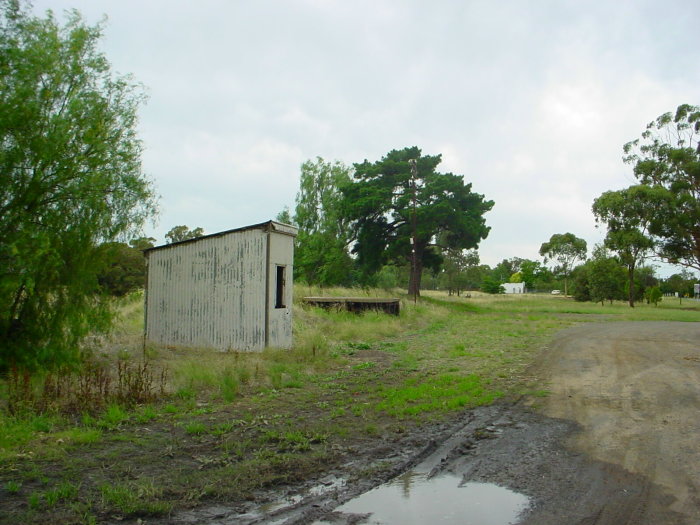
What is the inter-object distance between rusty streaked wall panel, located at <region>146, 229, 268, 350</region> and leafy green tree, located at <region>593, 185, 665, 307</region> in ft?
139

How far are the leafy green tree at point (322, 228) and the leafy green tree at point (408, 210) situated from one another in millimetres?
1890

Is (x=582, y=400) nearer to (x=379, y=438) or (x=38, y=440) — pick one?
(x=379, y=438)

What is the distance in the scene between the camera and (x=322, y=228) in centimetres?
4991

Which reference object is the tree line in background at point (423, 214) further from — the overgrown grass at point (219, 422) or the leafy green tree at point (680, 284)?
the leafy green tree at point (680, 284)

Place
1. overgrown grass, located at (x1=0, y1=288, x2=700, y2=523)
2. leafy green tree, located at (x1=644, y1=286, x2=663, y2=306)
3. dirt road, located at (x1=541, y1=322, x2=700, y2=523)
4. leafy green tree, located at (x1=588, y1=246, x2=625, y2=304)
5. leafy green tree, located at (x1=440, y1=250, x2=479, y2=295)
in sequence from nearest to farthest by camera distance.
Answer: overgrown grass, located at (x1=0, y1=288, x2=700, y2=523), dirt road, located at (x1=541, y1=322, x2=700, y2=523), leafy green tree, located at (x1=644, y1=286, x2=663, y2=306), leafy green tree, located at (x1=588, y1=246, x2=625, y2=304), leafy green tree, located at (x1=440, y1=250, x2=479, y2=295)

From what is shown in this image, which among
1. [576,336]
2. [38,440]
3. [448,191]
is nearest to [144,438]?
[38,440]

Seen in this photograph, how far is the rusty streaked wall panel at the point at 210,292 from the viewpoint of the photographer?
14.5 m

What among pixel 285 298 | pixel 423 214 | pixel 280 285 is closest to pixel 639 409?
pixel 285 298

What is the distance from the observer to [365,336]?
1961 centimetres

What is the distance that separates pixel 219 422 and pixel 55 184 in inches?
201

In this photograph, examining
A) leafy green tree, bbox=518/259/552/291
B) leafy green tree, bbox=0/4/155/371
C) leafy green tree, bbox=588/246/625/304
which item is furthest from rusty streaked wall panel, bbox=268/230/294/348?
leafy green tree, bbox=518/259/552/291

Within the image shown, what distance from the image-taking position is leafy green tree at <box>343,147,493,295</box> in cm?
4331

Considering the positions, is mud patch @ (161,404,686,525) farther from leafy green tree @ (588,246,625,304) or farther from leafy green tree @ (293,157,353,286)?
leafy green tree @ (588,246,625,304)

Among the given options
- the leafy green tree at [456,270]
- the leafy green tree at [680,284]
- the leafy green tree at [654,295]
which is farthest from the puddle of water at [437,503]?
the leafy green tree at [680,284]
